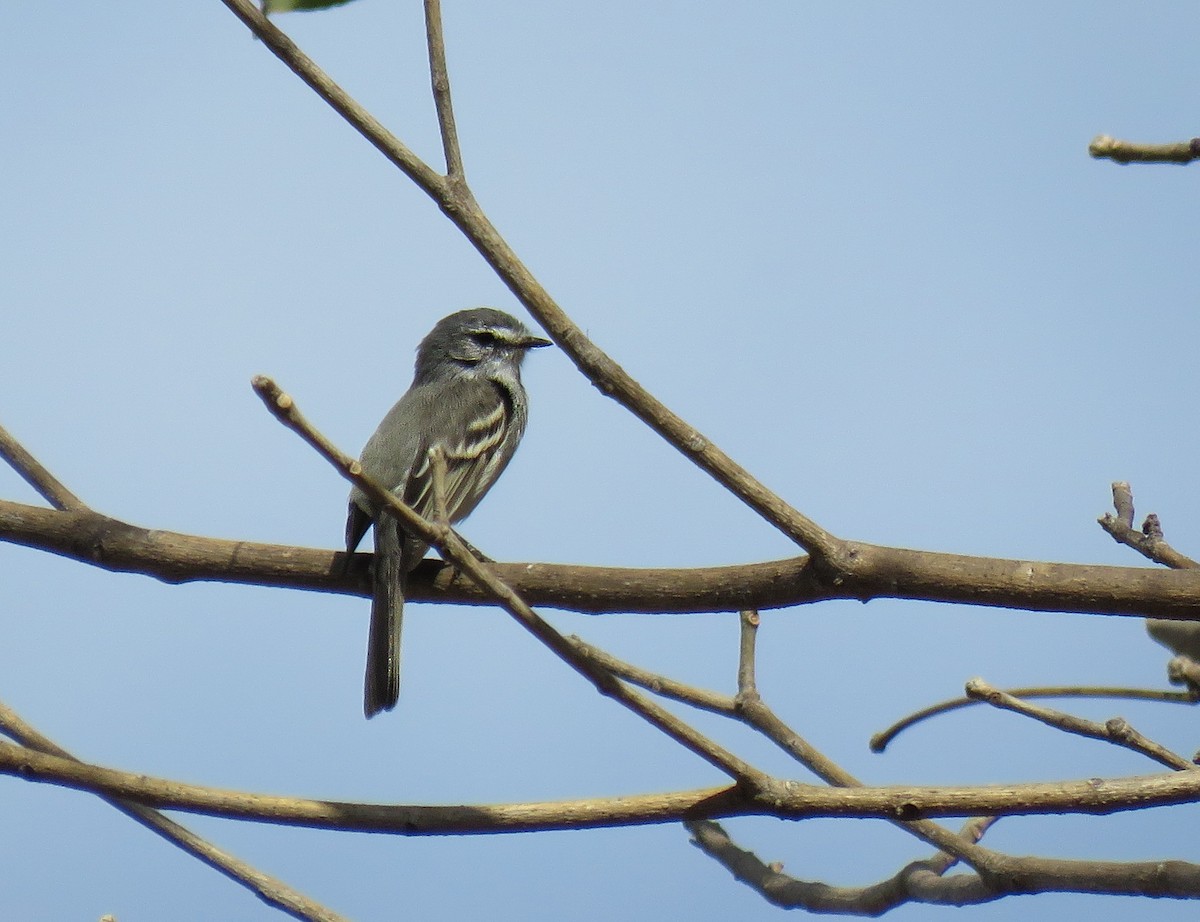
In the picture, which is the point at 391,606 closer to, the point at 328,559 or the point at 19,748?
the point at 328,559

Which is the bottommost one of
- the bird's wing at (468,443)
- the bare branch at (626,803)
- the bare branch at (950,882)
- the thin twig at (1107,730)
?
the bare branch at (950,882)

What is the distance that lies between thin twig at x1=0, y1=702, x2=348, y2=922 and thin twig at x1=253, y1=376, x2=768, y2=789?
3.11 feet

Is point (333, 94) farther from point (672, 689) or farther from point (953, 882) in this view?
point (953, 882)

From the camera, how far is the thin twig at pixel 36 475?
12.9 feet

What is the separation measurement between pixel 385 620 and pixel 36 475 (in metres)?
1.40

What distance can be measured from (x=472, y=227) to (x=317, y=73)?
0.51 m

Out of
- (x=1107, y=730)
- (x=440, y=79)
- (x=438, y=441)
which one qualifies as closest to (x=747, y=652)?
(x=1107, y=730)

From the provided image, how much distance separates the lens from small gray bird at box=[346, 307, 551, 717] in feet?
16.2

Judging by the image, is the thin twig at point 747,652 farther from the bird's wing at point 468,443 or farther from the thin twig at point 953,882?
the bird's wing at point 468,443

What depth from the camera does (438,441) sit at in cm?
609

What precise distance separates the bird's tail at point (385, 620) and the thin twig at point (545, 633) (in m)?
2.14

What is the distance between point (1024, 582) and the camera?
304cm

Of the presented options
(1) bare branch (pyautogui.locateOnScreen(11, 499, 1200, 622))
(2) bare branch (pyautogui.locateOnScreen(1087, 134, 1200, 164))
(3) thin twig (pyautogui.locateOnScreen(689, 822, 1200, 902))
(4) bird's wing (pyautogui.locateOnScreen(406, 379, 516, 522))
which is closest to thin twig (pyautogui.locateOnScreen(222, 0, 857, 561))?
(1) bare branch (pyautogui.locateOnScreen(11, 499, 1200, 622))

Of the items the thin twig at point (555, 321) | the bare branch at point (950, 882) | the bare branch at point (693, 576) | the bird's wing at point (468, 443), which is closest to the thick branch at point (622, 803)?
the bare branch at point (950, 882)
